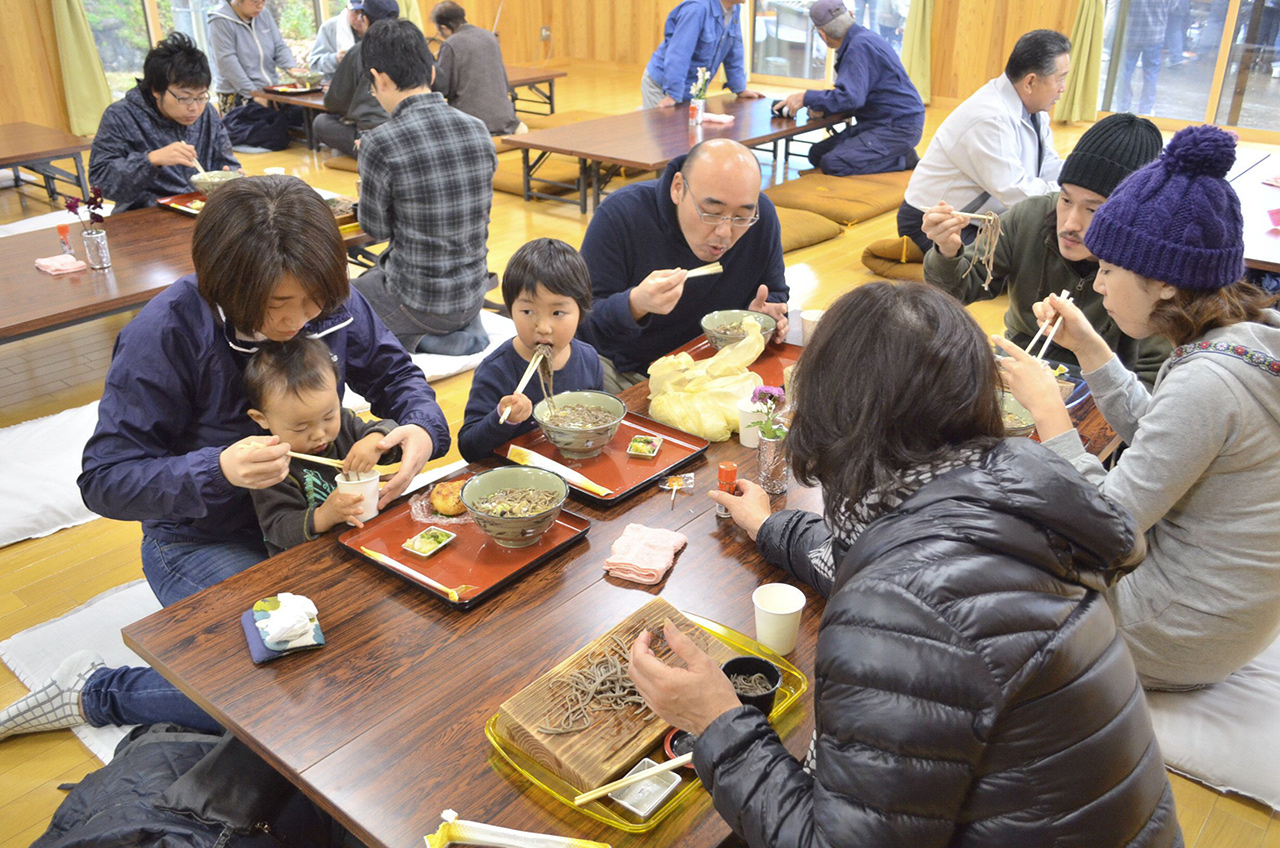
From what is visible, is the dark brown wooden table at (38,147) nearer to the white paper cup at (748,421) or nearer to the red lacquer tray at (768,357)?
the red lacquer tray at (768,357)

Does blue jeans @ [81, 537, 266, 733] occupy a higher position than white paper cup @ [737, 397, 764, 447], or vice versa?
white paper cup @ [737, 397, 764, 447]

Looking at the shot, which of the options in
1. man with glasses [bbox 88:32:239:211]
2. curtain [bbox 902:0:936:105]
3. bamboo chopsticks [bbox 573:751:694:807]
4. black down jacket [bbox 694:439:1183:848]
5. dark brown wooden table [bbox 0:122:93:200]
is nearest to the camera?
black down jacket [bbox 694:439:1183:848]

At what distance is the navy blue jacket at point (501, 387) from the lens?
2246 millimetres

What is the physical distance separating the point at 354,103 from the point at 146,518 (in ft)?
19.7

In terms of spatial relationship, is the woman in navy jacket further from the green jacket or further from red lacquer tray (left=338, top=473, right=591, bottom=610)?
the green jacket

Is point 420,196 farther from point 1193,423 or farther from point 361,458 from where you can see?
point 1193,423

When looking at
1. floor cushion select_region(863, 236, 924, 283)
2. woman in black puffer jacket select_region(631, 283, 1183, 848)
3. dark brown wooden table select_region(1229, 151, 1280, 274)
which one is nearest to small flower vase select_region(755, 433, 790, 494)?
woman in black puffer jacket select_region(631, 283, 1183, 848)

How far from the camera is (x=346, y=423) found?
2283 millimetres

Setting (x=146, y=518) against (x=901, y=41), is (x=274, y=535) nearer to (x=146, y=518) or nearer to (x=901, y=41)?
(x=146, y=518)

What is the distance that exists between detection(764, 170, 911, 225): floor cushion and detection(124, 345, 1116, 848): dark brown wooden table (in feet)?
16.2

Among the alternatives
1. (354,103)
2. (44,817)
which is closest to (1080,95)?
(354,103)

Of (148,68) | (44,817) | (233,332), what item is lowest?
(44,817)

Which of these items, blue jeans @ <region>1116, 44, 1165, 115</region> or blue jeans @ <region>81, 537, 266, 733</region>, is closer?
blue jeans @ <region>81, 537, 266, 733</region>

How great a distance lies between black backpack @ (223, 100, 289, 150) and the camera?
8.52 m
